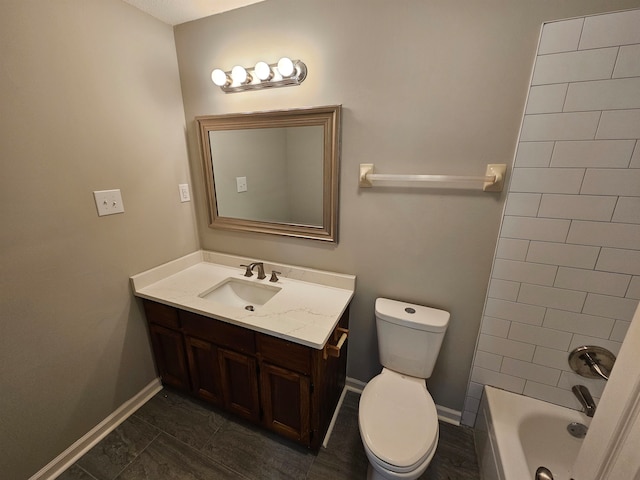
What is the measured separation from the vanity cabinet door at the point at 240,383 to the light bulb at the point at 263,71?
145cm

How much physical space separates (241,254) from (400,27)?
1.55 metres

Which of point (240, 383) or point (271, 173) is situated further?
point (271, 173)

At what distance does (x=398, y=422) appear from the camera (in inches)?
46.1

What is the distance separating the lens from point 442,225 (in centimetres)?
132

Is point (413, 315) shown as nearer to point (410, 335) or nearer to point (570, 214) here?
point (410, 335)

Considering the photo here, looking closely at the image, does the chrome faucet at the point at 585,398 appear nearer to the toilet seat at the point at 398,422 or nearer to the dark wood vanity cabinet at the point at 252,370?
the toilet seat at the point at 398,422

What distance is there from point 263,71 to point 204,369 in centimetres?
169

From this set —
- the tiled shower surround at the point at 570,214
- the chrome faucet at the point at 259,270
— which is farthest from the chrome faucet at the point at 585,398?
the chrome faucet at the point at 259,270

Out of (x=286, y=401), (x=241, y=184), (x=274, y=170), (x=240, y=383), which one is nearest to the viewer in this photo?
(x=286, y=401)

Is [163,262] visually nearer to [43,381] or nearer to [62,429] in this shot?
[43,381]

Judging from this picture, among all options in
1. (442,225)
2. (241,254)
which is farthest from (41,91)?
(442,225)

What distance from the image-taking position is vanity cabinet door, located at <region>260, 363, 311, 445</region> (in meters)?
1.29

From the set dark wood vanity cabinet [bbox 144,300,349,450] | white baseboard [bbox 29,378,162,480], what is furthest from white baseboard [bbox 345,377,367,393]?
white baseboard [bbox 29,378,162,480]

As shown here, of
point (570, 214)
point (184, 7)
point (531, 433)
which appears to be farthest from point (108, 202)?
point (531, 433)
